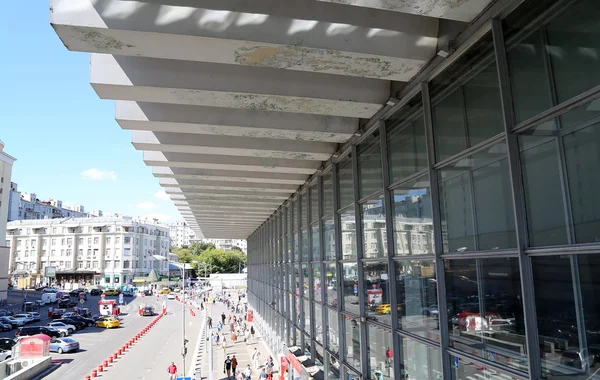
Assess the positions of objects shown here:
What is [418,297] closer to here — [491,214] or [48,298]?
[491,214]

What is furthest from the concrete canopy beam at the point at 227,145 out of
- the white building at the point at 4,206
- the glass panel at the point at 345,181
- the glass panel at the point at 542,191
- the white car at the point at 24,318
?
the white building at the point at 4,206

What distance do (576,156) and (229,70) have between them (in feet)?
17.7

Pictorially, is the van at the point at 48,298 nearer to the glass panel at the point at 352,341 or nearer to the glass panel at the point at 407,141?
the glass panel at the point at 352,341

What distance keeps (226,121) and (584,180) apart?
6749 millimetres

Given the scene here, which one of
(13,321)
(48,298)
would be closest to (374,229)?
(13,321)

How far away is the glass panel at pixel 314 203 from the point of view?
47.0 ft

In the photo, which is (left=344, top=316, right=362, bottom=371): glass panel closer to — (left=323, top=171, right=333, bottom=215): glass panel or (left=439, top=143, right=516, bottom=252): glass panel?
(left=323, top=171, right=333, bottom=215): glass panel

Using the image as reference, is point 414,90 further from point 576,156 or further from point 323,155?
point 323,155

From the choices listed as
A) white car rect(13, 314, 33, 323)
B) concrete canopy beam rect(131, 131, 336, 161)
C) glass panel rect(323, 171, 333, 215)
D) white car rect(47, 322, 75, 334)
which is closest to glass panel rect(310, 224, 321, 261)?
glass panel rect(323, 171, 333, 215)

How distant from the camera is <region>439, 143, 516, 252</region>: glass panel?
5.22 meters

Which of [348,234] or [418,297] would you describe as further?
[348,234]

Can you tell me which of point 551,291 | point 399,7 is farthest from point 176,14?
point 551,291

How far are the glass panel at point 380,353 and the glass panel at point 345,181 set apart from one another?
3.33 meters

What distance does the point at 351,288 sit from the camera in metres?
10.7
